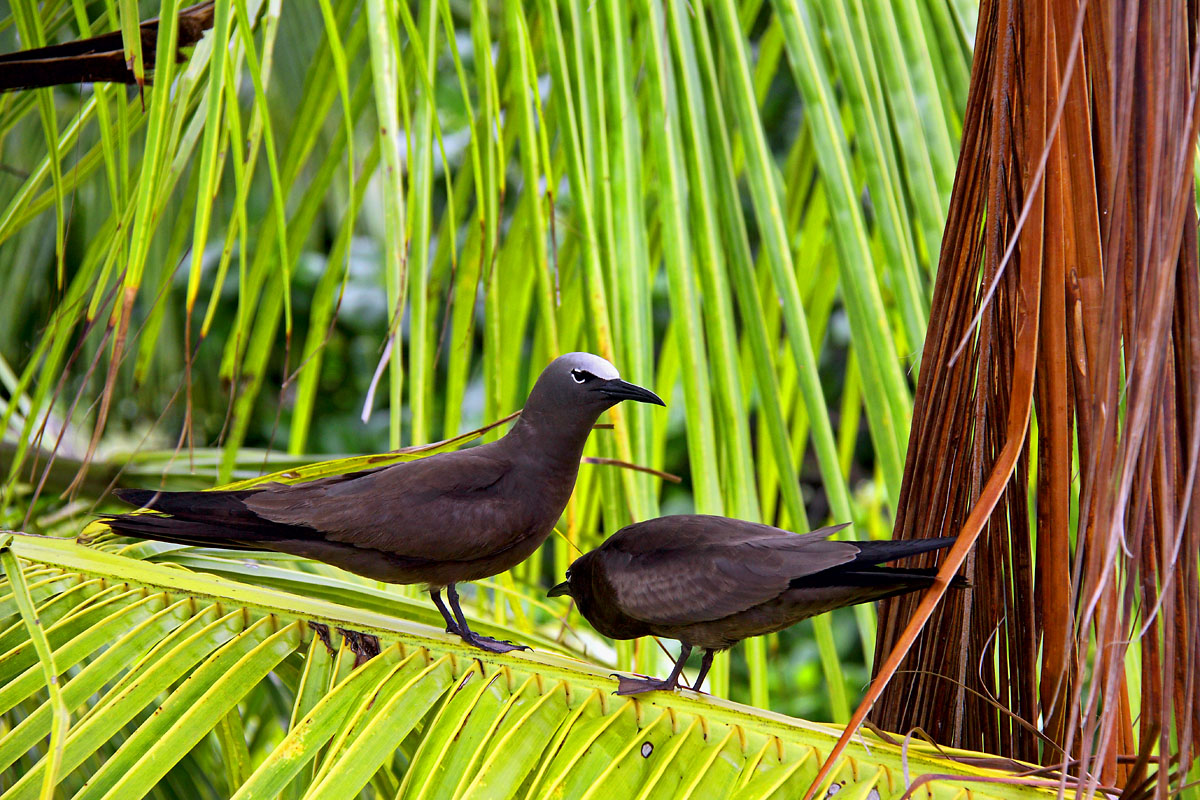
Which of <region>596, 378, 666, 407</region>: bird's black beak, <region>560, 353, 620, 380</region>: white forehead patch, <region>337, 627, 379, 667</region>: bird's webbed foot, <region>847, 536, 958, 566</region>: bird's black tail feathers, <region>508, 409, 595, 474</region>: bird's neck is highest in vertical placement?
<region>560, 353, 620, 380</region>: white forehead patch

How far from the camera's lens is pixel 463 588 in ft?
11.3

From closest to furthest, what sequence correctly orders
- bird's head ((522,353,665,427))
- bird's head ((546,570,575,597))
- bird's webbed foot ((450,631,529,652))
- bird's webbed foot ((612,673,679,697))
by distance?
bird's webbed foot ((612,673,679,697)) < bird's webbed foot ((450,631,529,652)) < bird's head ((522,353,665,427)) < bird's head ((546,570,575,597))

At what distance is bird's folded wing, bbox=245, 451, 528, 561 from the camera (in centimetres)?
123

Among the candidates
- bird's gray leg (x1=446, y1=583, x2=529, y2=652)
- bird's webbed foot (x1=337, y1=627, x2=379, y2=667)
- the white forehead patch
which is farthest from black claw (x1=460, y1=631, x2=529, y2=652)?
Result: the white forehead patch

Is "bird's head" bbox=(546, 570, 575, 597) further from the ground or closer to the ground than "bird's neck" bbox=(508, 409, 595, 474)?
closer to the ground

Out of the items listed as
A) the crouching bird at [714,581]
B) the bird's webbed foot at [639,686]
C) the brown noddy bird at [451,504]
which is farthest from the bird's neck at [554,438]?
the bird's webbed foot at [639,686]

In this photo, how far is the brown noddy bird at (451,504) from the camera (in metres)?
1.20

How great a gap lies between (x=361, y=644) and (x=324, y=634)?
37 millimetres

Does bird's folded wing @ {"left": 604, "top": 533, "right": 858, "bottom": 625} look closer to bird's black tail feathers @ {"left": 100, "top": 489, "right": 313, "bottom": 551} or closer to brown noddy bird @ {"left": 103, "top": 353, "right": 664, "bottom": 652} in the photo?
brown noddy bird @ {"left": 103, "top": 353, "right": 664, "bottom": 652}

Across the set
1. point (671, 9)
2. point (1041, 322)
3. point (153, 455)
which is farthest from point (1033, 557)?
point (153, 455)

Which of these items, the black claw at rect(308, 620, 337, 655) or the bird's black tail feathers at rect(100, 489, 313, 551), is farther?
the bird's black tail feathers at rect(100, 489, 313, 551)

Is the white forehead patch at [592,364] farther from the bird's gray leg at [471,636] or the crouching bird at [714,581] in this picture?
the bird's gray leg at [471,636]

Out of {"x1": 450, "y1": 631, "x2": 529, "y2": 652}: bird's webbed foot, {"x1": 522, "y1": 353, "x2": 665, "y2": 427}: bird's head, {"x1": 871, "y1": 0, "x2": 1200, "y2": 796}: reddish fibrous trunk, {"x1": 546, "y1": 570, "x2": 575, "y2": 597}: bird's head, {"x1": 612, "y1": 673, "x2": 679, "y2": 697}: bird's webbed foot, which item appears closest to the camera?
{"x1": 871, "y1": 0, "x2": 1200, "y2": 796}: reddish fibrous trunk

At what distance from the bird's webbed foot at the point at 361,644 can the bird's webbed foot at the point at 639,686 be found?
0.24 meters
